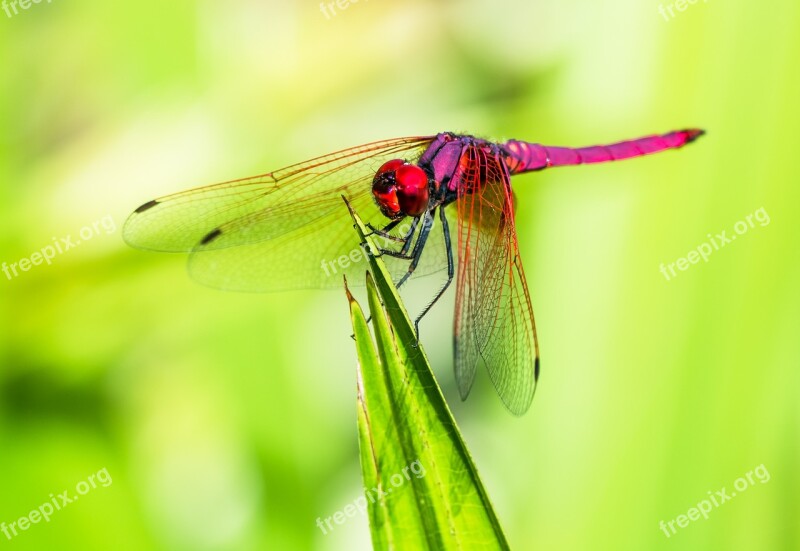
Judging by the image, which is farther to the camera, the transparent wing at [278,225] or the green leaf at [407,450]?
the transparent wing at [278,225]

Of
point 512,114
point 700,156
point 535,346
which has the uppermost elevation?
point 512,114

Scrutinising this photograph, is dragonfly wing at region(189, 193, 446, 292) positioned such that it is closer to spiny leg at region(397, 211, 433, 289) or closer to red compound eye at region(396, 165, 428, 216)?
spiny leg at region(397, 211, 433, 289)

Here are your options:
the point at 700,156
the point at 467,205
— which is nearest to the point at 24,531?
the point at 467,205

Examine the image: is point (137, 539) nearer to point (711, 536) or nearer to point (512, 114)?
point (711, 536)

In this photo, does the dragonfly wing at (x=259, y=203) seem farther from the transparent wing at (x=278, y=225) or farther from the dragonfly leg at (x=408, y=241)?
the dragonfly leg at (x=408, y=241)

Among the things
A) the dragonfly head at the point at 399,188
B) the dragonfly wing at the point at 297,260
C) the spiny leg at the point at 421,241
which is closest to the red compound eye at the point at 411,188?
the dragonfly head at the point at 399,188

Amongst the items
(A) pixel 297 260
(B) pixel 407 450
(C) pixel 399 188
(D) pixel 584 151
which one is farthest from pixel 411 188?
(B) pixel 407 450

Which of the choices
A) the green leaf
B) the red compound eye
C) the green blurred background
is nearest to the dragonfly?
the red compound eye
